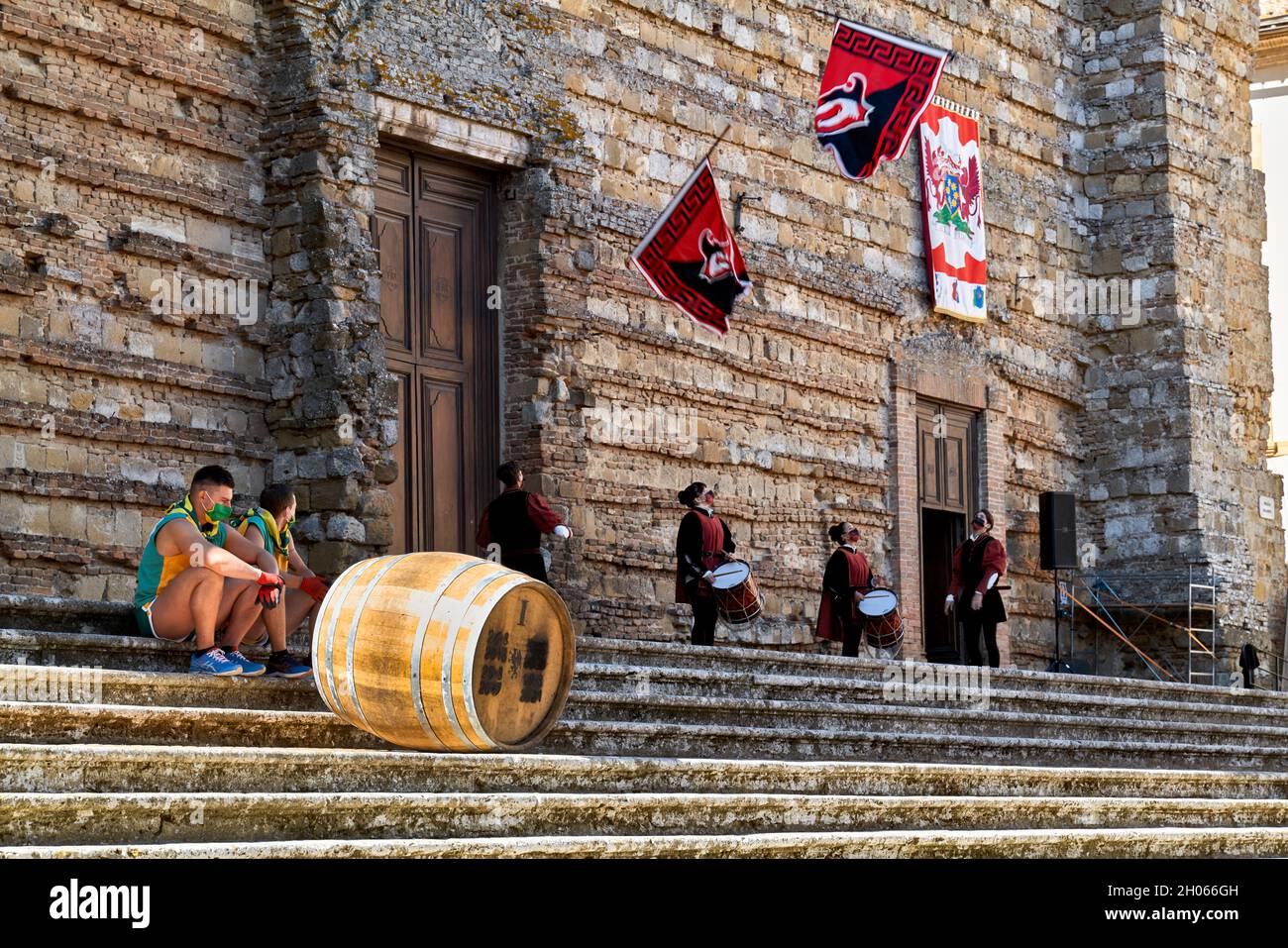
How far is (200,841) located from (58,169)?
21.4 feet

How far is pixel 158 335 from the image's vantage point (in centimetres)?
1241

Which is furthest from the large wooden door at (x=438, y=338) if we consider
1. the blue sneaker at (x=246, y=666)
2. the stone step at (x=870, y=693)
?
the blue sneaker at (x=246, y=666)

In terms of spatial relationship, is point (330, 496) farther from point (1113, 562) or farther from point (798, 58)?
point (1113, 562)

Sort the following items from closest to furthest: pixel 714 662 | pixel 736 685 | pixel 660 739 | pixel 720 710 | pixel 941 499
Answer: pixel 660 739
pixel 720 710
pixel 736 685
pixel 714 662
pixel 941 499

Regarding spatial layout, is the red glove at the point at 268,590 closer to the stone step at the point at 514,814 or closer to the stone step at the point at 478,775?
the stone step at the point at 478,775

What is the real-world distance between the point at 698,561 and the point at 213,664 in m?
6.08

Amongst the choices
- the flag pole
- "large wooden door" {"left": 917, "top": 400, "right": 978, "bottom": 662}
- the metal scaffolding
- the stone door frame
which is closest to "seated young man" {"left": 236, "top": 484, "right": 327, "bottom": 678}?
the flag pole

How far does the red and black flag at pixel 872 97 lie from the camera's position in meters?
16.6

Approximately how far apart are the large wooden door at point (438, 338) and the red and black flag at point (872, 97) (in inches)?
128

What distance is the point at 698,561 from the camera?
1404 centimetres

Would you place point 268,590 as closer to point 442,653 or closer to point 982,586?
point 442,653

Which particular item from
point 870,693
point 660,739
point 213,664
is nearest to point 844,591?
point 870,693

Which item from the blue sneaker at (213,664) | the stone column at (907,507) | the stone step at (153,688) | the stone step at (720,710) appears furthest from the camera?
the stone column at (907,507)

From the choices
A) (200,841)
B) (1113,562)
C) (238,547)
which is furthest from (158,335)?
(1113,562)
